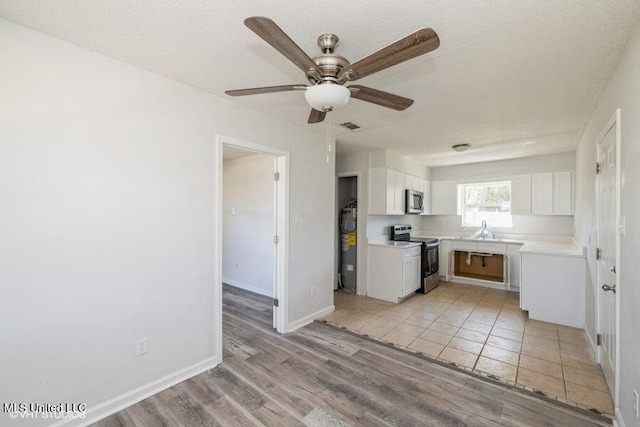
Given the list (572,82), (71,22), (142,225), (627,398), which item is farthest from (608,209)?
(71,22)

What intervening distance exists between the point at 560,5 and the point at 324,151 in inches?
105

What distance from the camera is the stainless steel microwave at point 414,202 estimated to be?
16.6 feet

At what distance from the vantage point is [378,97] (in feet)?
5.76

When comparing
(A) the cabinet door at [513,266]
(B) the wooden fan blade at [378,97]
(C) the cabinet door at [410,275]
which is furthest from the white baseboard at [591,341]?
(B) the wooden fan blade at [378,97]

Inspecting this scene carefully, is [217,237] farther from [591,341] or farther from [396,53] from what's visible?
[591,341]

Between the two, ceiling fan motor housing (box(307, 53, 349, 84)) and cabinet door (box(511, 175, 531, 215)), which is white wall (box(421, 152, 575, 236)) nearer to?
cabinet door (box(511, 175, 531, 215))

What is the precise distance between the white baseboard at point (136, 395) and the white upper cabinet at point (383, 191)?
3098mm

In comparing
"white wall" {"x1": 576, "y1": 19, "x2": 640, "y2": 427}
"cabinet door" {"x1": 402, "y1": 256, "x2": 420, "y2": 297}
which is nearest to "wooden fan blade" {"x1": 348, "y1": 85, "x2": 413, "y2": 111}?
"white wall" {"x1": 576, "y1": 19, "x2": 640, "y2": 427}

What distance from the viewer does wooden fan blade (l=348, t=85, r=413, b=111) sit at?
64.9 inches

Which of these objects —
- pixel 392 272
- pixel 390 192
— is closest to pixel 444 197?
pixel 390 192

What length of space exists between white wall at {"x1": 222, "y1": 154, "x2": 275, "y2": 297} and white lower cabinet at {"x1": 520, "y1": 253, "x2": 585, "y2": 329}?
3572mm

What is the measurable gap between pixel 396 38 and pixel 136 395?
9.99 ft

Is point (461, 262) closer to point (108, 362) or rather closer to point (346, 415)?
point (346, 415)

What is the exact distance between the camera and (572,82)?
2221 mm
